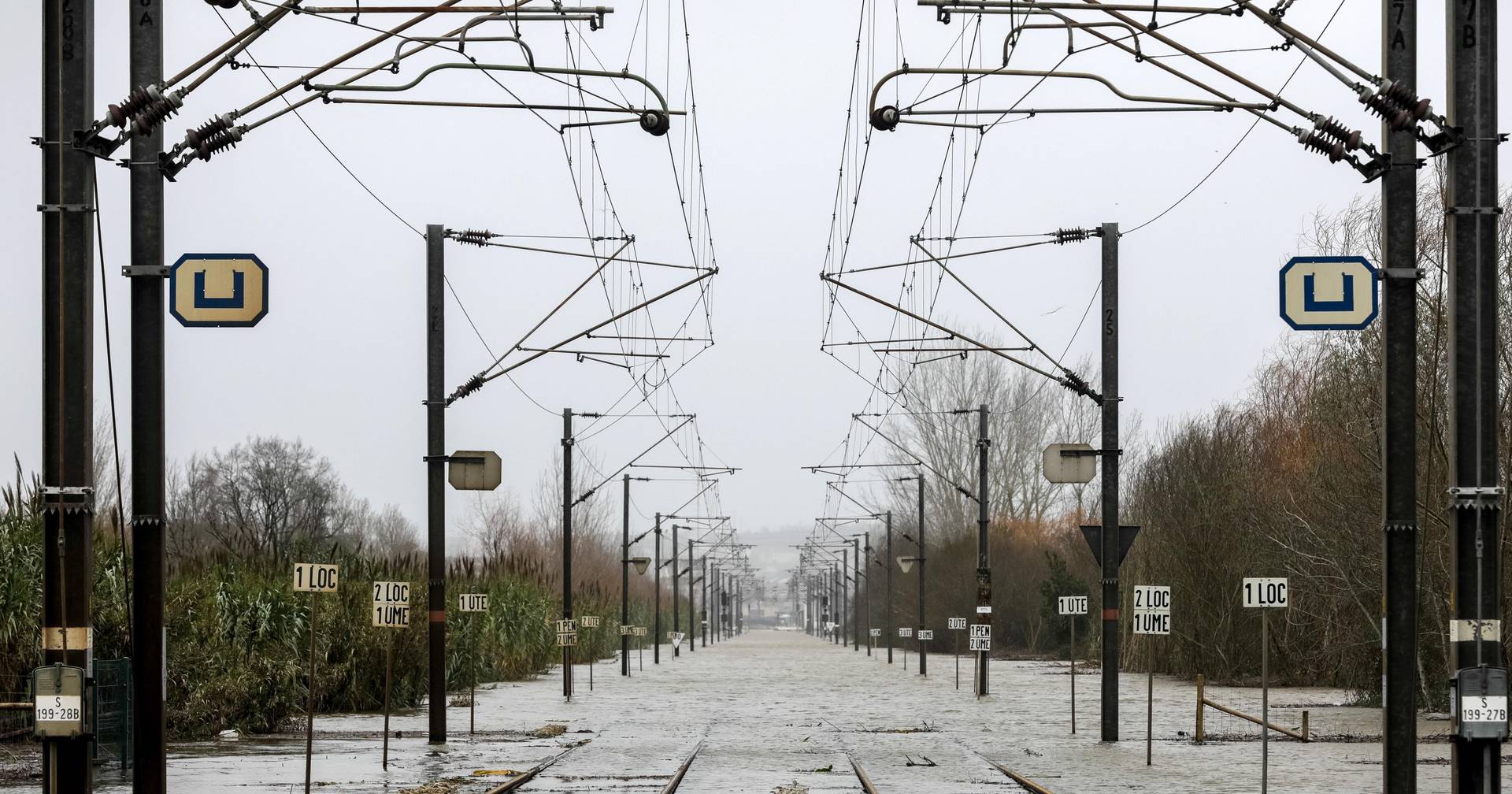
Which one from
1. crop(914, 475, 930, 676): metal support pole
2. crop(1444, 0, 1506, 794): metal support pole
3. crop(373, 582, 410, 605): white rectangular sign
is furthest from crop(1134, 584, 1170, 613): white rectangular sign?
crop(914, 475, 930, 676): metal support pole

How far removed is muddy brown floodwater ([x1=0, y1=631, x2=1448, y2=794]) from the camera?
74.5ft

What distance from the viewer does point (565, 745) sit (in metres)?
29.7

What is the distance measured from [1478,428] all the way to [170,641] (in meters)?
22.7

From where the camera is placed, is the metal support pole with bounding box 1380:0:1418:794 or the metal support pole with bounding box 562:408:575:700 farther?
the metal support pole with bounding box 562:408:575:700

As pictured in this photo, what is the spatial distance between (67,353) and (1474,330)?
A: 10.0m

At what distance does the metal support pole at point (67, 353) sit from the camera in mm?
13695

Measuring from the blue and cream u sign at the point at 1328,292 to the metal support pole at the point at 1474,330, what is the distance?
3.05 ft

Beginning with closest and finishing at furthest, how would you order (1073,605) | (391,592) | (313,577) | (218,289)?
(218,289), (313,577), (391,592), (1073,605)

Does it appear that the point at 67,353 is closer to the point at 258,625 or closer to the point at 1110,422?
the point at 1110,422

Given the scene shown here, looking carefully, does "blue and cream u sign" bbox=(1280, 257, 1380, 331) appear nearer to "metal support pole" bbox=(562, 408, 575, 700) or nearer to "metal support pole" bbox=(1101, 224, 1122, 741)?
"metal support pole" bbox=(1101, 224, 1122, 741)

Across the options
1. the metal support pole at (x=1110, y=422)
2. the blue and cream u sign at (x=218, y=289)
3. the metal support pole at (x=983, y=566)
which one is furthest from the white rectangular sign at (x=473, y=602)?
the blue and cream u sign at (x=218, y=289)

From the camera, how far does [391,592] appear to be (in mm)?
25406

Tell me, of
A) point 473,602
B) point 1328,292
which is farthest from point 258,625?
point 1328,292

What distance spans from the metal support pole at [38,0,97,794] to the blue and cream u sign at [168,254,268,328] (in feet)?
3.83
